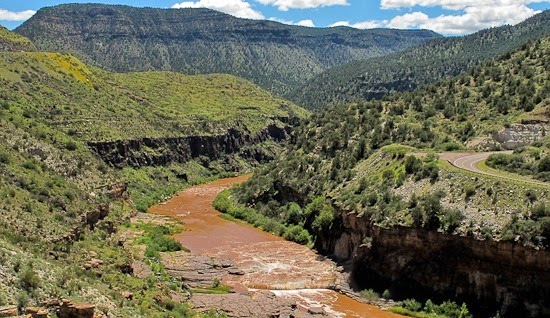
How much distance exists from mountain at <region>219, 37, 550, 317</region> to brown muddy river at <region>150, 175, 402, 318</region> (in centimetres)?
255

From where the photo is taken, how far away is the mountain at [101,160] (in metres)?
35.0

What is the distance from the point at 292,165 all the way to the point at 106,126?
3849cm

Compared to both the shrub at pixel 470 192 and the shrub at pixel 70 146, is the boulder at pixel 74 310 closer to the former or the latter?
the shrub at pixel 470 192

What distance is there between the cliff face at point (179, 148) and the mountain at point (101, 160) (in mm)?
274

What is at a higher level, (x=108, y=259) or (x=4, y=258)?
(x=4, y=258)

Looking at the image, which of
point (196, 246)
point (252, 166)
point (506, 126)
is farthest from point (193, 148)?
point (506, 126)

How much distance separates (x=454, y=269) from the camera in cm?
4891

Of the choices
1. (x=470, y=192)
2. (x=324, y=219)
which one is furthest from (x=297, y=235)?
(x=470, y=192)

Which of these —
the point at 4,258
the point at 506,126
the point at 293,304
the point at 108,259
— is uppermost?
the point at 506,126

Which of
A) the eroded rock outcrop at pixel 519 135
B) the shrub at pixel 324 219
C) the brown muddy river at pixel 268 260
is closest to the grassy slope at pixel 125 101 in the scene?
the brown muddy river at pixel 268 260

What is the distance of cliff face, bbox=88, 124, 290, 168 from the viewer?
338 feet

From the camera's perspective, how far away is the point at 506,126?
2921 inches

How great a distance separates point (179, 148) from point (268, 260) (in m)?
67.1

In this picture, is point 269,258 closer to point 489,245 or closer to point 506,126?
point 489,245
